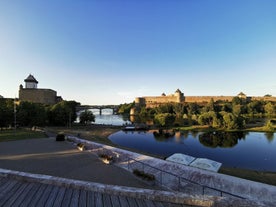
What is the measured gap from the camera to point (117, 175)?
1445 centimetres

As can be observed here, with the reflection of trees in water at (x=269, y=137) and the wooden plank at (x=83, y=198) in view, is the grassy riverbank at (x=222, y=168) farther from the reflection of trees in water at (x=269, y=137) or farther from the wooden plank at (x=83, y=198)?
the reflection of trees in water at (x=269, y=137)

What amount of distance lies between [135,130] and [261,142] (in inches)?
1564

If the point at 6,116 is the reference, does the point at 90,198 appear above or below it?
below

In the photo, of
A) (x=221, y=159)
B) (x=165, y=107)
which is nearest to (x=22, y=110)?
(x=221, y=159)

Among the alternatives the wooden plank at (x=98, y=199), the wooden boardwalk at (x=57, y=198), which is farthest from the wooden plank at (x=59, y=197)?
the wooden plank at (x=98, y=199)

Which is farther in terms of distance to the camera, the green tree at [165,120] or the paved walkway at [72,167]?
the green tree at [165,120]

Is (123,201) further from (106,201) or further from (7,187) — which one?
(7,187)

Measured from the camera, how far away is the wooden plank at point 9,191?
6839 mm

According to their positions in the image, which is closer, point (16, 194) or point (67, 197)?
point (67, 197)

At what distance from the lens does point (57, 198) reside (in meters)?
6.76

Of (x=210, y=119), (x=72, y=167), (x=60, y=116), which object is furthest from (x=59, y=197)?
(x=210, y=119)

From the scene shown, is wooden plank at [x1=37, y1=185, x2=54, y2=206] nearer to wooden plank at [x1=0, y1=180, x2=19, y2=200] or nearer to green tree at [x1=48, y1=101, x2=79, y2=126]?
wooden plank at [x1=0, y1=180, x2=19, y2=200]

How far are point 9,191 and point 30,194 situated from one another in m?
0.88

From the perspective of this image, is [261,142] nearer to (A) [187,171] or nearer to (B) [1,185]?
(A) [187,171]
